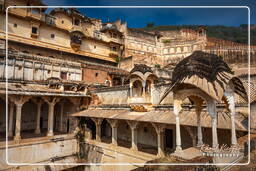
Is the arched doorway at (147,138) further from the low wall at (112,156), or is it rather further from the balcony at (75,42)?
the balcony at (75,42)

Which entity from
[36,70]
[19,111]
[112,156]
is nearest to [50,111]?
[19,111]

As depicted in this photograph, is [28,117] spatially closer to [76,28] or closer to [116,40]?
[76,28]

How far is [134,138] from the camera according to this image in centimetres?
1399

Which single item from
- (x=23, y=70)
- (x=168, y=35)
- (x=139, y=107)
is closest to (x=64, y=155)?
(x=139, y=107)

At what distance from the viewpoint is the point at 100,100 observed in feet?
61.9

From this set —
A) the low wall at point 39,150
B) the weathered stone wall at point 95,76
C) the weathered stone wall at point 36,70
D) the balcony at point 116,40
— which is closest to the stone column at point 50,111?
the low wall at point 39,150

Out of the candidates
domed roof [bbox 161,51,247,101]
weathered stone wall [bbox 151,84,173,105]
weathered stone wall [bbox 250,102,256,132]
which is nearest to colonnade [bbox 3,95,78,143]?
weathered stone wall [bbox 151,84,173,105]

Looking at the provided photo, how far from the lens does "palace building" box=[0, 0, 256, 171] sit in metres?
7.30

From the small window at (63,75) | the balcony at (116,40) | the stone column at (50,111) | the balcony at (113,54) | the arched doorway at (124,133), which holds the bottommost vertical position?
the arched doorway at (124,133)

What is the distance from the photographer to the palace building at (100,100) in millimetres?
7297

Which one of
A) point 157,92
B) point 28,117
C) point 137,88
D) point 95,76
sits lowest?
point 28,117

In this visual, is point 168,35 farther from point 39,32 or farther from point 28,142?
point 28,142

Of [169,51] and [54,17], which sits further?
[169,51]

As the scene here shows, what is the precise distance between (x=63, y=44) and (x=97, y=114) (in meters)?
18.0
